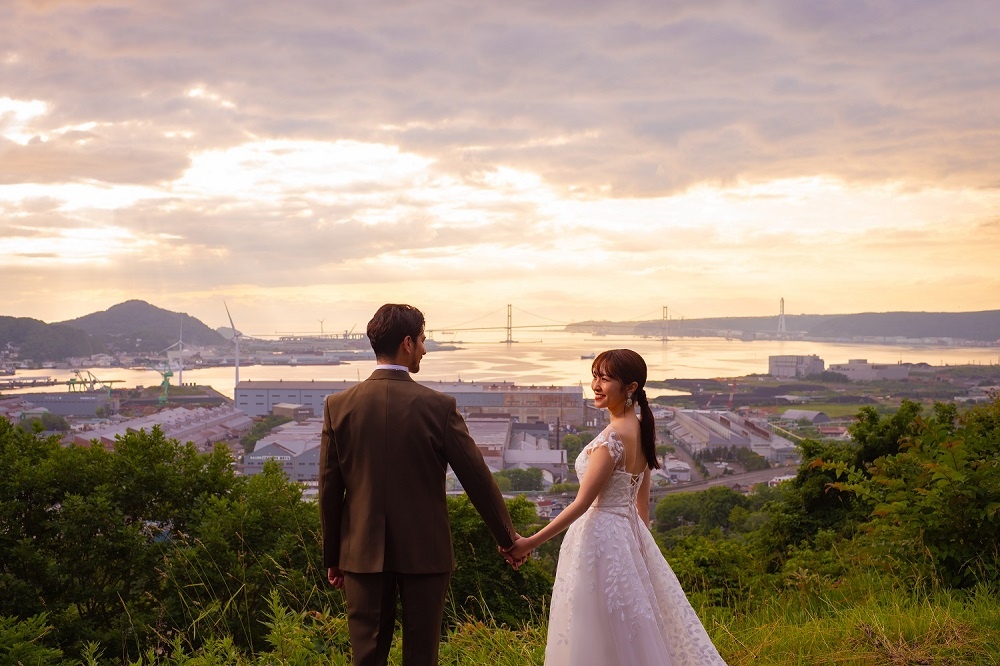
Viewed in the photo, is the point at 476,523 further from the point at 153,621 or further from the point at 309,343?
the point at 309,343

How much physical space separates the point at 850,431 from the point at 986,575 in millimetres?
5243

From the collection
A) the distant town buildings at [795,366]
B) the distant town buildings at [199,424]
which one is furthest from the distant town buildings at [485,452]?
the distant town buildings at [795,366]

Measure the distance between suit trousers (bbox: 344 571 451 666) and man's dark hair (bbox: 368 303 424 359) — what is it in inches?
36.5

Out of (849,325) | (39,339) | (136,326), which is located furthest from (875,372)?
(136,326)

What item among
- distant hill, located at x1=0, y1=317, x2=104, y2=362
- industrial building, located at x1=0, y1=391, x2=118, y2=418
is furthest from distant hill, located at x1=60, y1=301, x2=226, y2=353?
industrial building, located at x1=0, y1=391, x2=118, y2=418

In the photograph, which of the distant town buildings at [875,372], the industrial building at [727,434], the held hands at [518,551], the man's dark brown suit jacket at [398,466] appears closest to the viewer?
the man's dark brown suit jacket at [398,466]

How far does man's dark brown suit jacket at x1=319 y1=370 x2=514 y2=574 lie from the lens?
3.29 m

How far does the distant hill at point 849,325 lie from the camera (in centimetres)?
3747

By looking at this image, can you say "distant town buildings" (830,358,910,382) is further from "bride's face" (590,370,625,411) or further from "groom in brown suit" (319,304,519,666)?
"groom in brown suit" (319,304,519,666)

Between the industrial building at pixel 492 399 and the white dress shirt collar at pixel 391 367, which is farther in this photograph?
the industrial building at pixel 492 399

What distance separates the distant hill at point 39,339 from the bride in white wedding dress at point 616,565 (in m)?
33.4

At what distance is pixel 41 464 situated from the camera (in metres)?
7.95

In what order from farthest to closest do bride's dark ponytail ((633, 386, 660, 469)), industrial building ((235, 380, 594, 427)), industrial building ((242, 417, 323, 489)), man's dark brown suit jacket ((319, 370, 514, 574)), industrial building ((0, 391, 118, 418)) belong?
industrial building ((0, 391, 118, 418)), industrial building ((235, 380, 594, 427)), industrial building ((242, 417, 323, 489)), bride's dark ponytail ((633, 386, 660, 469)), man's dark brown suit jacket ((319, 370, 514, 574))

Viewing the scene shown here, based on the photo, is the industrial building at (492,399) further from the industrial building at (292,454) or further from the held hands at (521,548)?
the held hands at (521,548)
